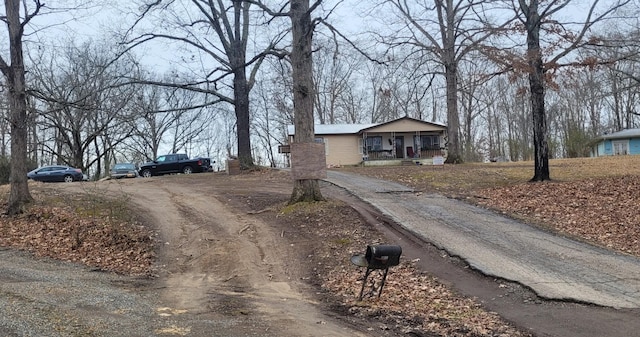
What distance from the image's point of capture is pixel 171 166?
34188 mm

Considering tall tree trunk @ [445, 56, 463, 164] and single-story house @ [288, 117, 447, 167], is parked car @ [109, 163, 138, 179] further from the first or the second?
tall tree trunk @ [445, 56, 463, 164]

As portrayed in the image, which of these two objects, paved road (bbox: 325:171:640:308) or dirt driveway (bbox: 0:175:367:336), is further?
paved road (bbox: 325:171:640:308)

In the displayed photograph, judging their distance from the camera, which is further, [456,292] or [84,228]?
[84,228]

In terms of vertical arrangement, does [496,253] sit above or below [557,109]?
below

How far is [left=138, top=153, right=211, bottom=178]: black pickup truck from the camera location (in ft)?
112

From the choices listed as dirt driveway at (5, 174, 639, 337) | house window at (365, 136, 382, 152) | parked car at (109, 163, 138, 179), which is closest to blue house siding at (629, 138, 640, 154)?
house window at (365, 136, 382, 152)

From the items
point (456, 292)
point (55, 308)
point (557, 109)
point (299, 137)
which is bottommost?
point (456, 292)

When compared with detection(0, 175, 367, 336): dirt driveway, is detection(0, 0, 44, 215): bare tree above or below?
above

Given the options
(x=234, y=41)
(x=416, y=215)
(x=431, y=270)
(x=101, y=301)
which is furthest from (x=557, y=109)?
(x=101, y=301)

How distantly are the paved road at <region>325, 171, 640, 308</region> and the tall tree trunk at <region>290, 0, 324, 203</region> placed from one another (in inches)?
80.5

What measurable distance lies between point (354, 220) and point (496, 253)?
3.50 metres

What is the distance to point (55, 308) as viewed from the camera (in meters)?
5.98

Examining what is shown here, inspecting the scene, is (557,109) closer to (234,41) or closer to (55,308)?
(234,41)

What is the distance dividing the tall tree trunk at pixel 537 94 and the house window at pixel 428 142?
24.5m
